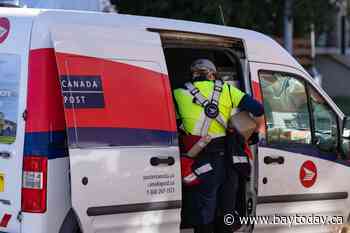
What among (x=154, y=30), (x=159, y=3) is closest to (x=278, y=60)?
(x=154, y=30)

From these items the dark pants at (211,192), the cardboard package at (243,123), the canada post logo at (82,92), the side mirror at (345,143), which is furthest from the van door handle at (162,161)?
the side mirror at (345,143)

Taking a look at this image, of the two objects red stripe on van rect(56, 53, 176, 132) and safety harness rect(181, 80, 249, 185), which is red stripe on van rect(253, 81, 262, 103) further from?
red stripe on van rect(56, 53, 176, 132)

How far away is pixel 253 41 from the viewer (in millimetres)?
6039

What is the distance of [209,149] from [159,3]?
11.2m

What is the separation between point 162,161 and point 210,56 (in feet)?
4.92

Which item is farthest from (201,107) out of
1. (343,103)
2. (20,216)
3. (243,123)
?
(343,103)

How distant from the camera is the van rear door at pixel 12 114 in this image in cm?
473

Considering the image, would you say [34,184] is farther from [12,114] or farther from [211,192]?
[211,192]

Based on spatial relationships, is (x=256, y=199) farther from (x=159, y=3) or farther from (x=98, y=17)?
(x=159, y=3)

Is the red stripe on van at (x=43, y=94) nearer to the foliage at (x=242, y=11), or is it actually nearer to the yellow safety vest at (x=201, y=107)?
the yellow safety vest at (x=201, y=107)

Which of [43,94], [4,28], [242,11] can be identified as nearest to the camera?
[43,94]

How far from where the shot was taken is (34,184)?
184 inches

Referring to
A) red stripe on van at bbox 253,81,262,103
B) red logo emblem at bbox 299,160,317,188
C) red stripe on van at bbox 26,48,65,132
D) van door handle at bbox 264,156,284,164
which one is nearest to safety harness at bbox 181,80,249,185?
van door handle at bbox 264,156,284,164

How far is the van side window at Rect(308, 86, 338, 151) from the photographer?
6.35m
